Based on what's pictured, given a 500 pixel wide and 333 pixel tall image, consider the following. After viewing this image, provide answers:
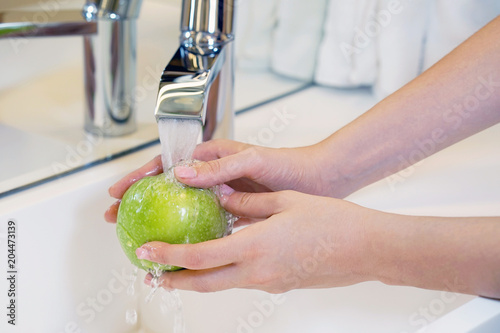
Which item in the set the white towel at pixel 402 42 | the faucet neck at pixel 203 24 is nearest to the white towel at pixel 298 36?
the white towel at pixel 402 42

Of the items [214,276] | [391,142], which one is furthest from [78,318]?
[391,142]

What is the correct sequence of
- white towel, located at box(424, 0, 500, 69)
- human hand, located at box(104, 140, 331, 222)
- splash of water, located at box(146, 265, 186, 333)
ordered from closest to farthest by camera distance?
1. human hand, located at box(104, 140, 331, 222)
2. splash of water, located at box(146, 265, 186, 333)
3. white towel, located at box(424, 0, 500, 69)

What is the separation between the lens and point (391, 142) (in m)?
0.79

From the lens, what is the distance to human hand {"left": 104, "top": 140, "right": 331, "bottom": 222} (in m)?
0.69

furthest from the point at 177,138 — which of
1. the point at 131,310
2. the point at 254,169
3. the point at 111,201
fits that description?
the point at 131,310

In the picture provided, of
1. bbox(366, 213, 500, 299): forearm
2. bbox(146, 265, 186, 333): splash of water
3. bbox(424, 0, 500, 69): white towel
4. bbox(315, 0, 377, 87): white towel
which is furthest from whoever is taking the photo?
bbox(315, 0, 377, 87): white towel

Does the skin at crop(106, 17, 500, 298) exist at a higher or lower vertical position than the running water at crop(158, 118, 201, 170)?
lower

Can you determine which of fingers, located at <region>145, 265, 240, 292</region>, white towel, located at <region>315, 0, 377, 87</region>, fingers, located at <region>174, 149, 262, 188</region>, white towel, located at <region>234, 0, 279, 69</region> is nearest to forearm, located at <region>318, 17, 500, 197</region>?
fingers, located at <region>174, 149, 262, 188</region>

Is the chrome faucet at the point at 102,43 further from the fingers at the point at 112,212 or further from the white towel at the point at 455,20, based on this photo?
the white towel at the point at 455,20

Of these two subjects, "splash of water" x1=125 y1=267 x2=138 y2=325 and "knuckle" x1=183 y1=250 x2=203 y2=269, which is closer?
"knuckle" x1=183 y1=250 x2=203 y2=269

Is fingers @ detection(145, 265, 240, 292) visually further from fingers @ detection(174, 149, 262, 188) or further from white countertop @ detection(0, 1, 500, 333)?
white countertop @ detection(0, 1, 500, 333)

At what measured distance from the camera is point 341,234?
2.05ft

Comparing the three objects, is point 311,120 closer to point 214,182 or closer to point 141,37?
point 141,37

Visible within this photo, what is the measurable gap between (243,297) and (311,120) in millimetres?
389
